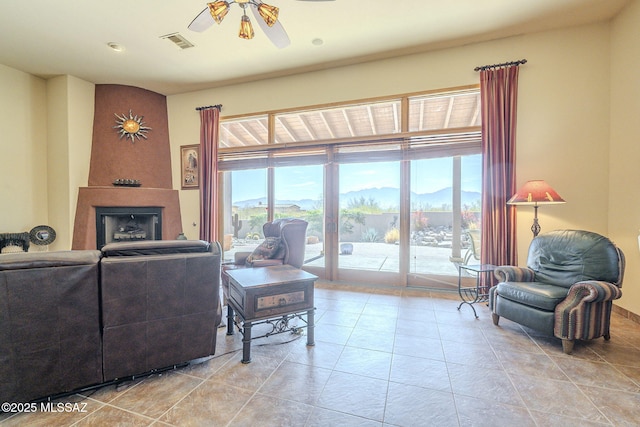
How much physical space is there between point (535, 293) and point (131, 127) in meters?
6.57

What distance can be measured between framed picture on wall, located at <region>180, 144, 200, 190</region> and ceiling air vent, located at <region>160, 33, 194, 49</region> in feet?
6.01

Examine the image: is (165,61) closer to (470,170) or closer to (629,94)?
(470,170)

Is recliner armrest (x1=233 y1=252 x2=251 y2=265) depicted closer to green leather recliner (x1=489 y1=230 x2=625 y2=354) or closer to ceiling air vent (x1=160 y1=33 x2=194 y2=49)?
green leather recliner (x1=489 y1=230 x2=625 y2=354)

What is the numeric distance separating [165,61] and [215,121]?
1151mm

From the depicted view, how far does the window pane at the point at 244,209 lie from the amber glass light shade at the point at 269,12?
2.73 metres

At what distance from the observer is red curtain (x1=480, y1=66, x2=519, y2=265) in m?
3.48

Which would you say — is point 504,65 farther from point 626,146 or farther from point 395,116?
point 626,146

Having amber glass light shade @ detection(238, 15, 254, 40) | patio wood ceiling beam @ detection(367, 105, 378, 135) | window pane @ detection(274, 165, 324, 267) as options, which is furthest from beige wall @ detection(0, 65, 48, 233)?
patio wood ceiling beam @ detection(367, 105, 378, 135)

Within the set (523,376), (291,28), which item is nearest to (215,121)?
(291,28)

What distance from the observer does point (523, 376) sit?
76.3 inches

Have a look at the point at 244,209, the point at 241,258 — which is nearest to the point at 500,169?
the point at 241,258

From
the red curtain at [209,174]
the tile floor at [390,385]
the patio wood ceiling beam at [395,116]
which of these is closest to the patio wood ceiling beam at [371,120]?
the patio wood ceiling beam at [395,116]

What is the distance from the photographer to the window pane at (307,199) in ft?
15.2

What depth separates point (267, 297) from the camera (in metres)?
2.18
